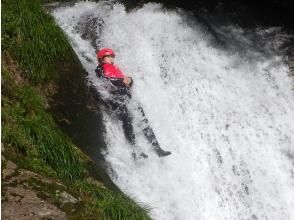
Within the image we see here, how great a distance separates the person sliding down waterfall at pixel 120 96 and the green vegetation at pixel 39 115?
734 mm

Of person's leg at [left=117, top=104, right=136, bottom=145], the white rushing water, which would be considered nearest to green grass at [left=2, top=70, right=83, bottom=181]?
the white rushing water

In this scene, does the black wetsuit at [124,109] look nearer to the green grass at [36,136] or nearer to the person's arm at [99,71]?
the person's arm at [99,71]

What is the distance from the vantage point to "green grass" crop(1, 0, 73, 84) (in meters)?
6.49

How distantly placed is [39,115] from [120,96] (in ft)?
7.22

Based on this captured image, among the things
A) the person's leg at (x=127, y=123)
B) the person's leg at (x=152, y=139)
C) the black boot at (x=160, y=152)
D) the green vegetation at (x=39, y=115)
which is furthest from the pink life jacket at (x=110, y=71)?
the black boot at (x=160, y=152)

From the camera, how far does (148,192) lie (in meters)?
6.77

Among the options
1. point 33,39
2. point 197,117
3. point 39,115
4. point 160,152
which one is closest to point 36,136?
point 39,115

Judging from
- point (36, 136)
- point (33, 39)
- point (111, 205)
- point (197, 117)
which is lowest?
point (197, 117)

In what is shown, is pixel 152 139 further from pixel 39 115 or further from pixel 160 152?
pixel 39 115

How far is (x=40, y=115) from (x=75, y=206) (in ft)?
5.20

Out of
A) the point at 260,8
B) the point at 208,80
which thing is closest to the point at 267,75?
the point at 208,80

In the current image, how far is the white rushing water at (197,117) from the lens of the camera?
7.14 meters

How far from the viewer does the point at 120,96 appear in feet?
25.2

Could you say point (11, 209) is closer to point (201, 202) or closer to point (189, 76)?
point (201, 202)
